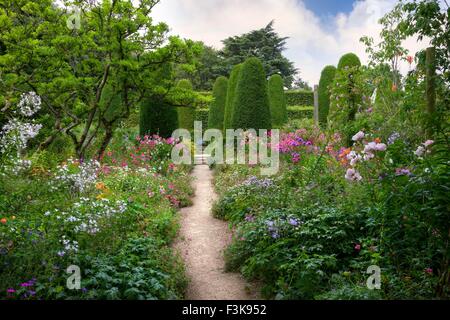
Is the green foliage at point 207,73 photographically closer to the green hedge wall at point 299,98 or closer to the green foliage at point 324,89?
the green hedge wall at point 299,98

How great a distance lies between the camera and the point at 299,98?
2356 cm

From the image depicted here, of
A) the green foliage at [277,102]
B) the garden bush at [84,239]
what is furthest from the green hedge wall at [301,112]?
the garden bush at [84,239]

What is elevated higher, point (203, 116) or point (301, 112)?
point (301, 112)

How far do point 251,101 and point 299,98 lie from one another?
10780 mm

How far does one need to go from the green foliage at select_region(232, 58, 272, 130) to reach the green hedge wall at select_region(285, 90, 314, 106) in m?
10.2

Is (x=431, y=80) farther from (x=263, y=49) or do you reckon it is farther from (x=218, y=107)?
(x=263, y=49)

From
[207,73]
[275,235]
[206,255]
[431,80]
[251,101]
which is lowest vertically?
[206,255]

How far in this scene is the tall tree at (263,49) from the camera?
28062 mm

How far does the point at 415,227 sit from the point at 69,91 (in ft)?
29.1

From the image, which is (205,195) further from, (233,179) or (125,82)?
(125,82)

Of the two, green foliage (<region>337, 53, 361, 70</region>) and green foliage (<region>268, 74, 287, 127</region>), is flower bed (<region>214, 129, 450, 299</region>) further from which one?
green foliage (<region>337, 53, 361, 70</region>)

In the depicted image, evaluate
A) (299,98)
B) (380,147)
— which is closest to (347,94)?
(380,147)

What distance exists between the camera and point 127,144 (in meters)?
12.0

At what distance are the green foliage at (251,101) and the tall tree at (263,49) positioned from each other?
1466 cm
